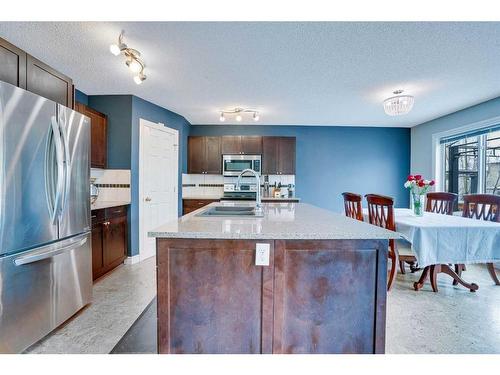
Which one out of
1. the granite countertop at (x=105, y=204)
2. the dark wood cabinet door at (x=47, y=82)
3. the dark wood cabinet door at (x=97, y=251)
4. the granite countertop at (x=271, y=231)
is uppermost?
the dark wood cabinet door at (x=47, y=82)

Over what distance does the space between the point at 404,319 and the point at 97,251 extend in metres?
3.08

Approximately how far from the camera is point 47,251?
1.70 m

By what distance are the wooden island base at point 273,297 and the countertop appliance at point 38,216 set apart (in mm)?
1007

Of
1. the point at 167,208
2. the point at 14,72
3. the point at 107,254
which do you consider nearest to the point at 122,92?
the point at 14,72

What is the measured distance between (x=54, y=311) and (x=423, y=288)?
3.44 meters

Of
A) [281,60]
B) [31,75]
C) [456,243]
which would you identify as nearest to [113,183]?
[31,75]

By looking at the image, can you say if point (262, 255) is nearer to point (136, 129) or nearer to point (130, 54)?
point (130, 54)

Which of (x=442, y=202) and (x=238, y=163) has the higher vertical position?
(x=238, y=163)

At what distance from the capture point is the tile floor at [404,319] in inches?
67.4

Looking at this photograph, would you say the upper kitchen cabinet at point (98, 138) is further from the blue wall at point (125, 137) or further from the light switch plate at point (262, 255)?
the light switch plate at point (262, 255)

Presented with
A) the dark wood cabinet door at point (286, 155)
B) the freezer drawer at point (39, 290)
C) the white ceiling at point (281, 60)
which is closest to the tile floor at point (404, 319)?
the freezer drawer at point (39, 290)

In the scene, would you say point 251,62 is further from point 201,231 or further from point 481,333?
point 481,333

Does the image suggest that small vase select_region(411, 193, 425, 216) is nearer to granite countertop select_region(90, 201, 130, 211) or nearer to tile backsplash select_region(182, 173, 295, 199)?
tile backsplash select_region(182, 173, 295, 199)

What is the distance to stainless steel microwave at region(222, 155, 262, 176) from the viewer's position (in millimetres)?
4742
